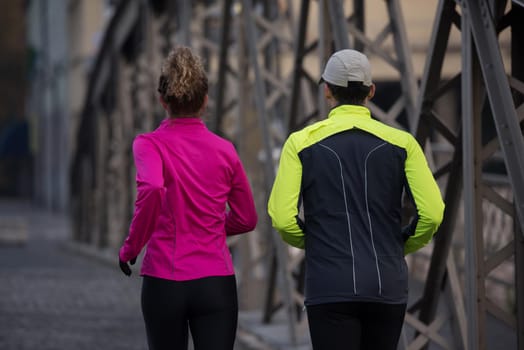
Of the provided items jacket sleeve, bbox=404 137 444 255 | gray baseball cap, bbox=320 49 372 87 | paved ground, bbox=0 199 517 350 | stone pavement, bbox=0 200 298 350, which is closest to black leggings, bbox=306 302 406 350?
jacket sleeve, bbox=404 137 444 255

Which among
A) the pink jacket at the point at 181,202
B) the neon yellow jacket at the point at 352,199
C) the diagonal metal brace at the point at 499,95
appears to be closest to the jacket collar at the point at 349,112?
the neon yellow jacket at the point at 352,199

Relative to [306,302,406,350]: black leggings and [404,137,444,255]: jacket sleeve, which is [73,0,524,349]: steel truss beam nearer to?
[404,137,444,255]: jacket sleeve

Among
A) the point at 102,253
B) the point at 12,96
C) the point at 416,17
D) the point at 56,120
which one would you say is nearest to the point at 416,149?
the point at 102,253

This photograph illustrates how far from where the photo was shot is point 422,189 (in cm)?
507

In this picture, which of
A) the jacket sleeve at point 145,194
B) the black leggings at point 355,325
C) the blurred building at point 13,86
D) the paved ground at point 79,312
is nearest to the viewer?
the black leggings at point 355,325

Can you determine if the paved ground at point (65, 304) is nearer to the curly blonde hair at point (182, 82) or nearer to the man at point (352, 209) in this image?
the curly blonde hair at point (182, 82)

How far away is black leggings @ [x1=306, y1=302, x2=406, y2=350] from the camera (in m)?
4.96

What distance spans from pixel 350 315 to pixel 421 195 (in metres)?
0.50

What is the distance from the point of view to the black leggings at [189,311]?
5422 millimetres

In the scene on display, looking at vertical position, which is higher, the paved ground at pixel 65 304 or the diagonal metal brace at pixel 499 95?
the diagonal metal brace at pixel 499 95

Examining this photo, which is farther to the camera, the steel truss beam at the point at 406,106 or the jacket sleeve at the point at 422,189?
the steel truss beam at the point at 406,106

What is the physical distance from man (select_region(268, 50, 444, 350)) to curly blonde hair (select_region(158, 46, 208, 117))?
23.7 inches

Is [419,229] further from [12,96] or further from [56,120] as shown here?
[12,96]

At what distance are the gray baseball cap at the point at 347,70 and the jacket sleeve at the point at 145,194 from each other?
779 millimetres
